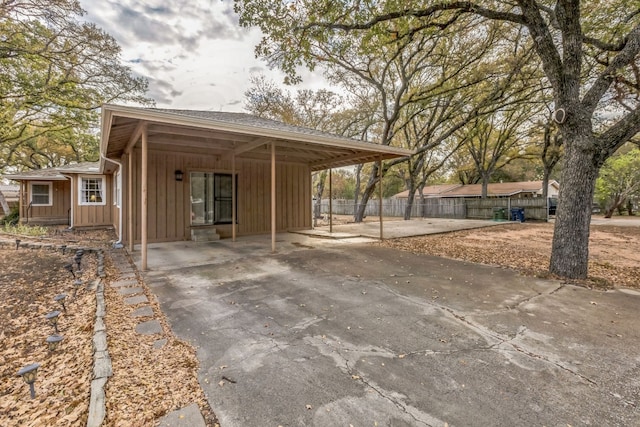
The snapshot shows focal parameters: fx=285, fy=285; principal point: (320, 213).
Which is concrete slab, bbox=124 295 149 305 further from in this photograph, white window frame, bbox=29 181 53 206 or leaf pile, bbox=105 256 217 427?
white window frame, bbox=29 181 53 206

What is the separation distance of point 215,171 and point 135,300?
5560 mm

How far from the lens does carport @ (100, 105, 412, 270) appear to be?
6.13m

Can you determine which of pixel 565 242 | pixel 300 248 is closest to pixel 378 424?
pixel 565 242

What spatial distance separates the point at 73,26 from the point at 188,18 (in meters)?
4.61

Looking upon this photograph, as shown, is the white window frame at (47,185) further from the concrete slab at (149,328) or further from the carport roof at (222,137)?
the concrete slab at (149,328)

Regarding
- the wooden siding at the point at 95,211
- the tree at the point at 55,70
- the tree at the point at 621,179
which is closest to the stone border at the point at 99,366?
the wooden siding at the point at 95,211

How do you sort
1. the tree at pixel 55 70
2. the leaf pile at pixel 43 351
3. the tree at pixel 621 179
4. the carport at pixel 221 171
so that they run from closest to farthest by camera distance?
1. the leaf pile at pixel 43 351
2. the carport at pixel 221 171
3. the tree at pixel 55 70
4. the tree at pixel 621 179

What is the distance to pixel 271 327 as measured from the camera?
2.75 m

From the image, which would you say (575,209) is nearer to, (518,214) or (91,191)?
(91,191)

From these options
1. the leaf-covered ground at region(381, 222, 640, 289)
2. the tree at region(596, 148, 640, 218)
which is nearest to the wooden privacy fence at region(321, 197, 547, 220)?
the tree at region(596, 148, 640, 218)

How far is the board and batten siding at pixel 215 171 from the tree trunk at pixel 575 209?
740 centimetres

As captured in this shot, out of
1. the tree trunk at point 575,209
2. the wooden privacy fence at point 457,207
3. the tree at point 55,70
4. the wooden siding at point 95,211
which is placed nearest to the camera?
the tree trunk at point 575,209

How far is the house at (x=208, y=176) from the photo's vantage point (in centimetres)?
600

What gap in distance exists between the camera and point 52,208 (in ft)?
42.6
